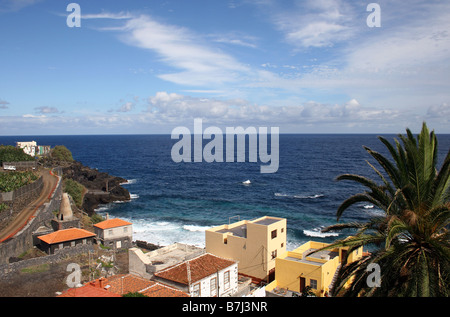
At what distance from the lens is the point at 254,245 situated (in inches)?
1078

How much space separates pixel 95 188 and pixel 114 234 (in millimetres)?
43326

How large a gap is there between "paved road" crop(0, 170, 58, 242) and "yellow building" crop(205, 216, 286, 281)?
766 inches

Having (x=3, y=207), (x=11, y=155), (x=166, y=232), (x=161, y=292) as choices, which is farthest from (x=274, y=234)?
(x=11, y=155)

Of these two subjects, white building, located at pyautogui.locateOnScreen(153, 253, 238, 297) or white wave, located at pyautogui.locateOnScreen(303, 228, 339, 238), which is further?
white wave, located at pyautogui.locateOnScreen(303, 228, 339, 238)

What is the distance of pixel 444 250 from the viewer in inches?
330

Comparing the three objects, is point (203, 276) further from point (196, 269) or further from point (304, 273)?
point (304, 273)

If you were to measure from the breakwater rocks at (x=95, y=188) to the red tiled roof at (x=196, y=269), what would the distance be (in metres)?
39.7

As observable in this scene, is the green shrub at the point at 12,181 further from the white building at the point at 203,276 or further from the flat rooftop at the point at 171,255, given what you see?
the white building at the point at 203,276

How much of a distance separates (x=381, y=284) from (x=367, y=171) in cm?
9522

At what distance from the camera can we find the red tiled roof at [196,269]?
70.8ft

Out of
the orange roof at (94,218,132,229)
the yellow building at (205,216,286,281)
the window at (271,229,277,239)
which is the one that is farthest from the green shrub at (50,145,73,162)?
the window at (271,229,277,239)

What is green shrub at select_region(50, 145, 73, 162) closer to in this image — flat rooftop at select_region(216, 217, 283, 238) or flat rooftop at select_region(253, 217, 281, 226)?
flat rooftop at select_region(216, 217, 283, 238)

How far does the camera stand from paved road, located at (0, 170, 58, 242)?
32850 millimetres
